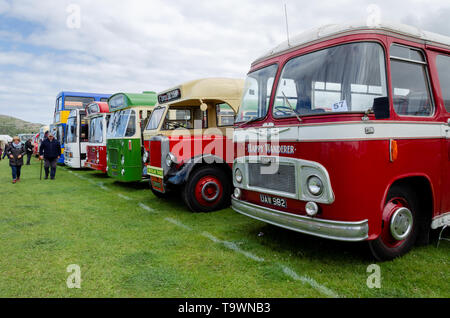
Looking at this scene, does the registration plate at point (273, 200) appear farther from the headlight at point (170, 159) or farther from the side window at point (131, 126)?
the side window at point (131, 126)

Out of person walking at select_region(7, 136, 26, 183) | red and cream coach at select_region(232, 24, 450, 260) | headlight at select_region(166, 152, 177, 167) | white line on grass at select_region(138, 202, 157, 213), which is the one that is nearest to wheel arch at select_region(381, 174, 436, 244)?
red and cream coach at select_region(232, 24, 450, 260)

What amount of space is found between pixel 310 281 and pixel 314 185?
1034 mm

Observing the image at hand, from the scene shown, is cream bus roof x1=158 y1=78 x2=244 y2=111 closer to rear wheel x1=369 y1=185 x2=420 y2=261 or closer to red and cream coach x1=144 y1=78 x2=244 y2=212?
red and cream coach x1=144 y1=78 x2=244 y2=212

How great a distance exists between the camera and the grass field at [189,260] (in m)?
3.53

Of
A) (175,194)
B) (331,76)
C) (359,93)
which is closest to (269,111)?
(331,76)

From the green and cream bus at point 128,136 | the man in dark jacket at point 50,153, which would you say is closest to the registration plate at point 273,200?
the green and cream bus at point 128,136

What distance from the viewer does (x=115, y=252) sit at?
4.71m

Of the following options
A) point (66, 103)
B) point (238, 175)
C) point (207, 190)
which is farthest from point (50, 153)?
point (238, 175)

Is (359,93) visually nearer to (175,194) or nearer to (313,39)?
(313,39)

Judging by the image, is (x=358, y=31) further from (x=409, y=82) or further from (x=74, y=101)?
(x=74, y=101)

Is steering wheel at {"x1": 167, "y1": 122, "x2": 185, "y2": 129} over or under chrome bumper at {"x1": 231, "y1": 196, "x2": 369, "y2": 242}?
over

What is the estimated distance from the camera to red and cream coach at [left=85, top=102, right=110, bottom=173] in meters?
12.1

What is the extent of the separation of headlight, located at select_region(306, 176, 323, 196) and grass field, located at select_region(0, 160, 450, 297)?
3.01 feet
